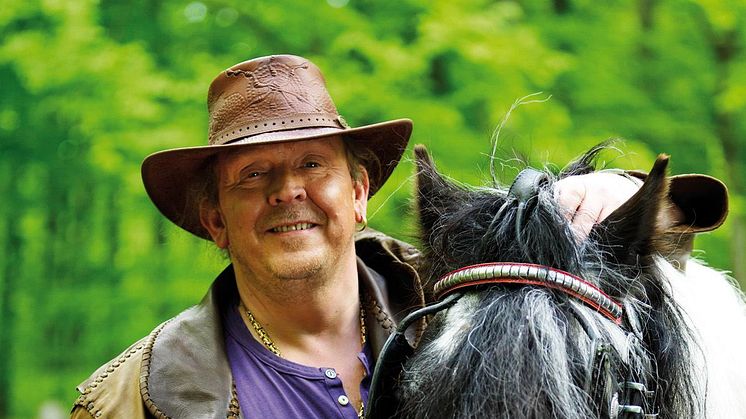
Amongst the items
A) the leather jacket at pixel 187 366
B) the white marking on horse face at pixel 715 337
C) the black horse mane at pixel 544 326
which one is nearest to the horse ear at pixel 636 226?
the black horse mane at pixel 544 326

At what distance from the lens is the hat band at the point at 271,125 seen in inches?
114

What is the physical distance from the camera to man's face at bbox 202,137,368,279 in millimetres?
2914

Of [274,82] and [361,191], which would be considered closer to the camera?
[274,82]

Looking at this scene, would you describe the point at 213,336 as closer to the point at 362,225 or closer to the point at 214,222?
the point at 214,222

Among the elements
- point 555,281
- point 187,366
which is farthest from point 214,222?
point 555,281

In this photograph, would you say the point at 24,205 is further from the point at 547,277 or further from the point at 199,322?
the point at 547,277

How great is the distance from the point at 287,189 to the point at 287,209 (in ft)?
0.22

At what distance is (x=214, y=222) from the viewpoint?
3238 millimetres

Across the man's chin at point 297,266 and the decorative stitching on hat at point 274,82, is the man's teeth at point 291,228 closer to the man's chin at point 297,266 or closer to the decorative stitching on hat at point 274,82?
the man's chin at point 297,266

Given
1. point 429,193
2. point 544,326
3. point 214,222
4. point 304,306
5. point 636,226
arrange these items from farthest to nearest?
1. point 214,222
2. point 304,306
3. point 429,193
4. point 636,226
5. point 544,326

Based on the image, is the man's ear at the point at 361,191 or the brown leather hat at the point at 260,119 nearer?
the brown leather hat at the point at 260,119

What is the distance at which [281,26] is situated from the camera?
7742mm

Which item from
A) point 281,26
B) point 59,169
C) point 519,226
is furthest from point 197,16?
point 519,226

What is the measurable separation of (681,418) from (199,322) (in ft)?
5.25
